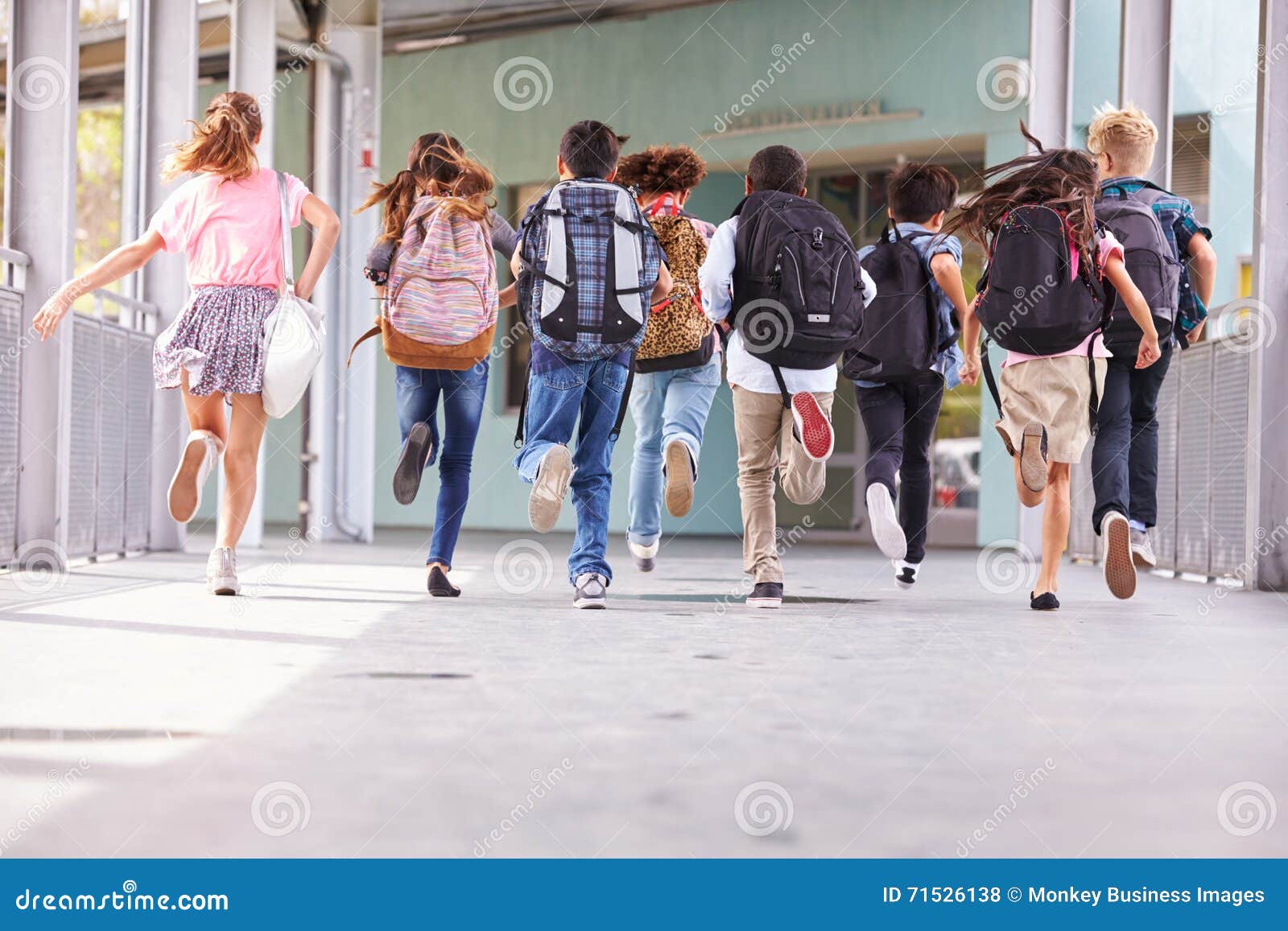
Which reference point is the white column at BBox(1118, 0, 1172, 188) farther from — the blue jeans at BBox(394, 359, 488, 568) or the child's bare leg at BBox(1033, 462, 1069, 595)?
the blue jeans at BBox(394, 359, 488, 568)

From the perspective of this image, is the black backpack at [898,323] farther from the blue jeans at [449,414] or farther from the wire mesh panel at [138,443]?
the wire mesh panel at [138,443]

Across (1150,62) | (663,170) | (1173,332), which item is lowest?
(1173,332)

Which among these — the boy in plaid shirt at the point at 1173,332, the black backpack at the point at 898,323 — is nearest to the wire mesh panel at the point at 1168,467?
the boy in plaid shirt at the point at 1173,332

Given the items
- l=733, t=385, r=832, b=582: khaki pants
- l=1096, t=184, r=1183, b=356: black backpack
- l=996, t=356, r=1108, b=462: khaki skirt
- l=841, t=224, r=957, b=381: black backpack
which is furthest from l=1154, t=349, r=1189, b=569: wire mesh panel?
l=733, t=385, r=832, b=582: khaki pants

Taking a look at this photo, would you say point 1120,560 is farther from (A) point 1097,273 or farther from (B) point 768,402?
(B) point 768,402

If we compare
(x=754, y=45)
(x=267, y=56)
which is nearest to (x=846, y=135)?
(x=754, y=45)

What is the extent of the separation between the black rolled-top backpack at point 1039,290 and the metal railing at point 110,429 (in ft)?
14.5

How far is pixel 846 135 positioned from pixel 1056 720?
10.1 meters

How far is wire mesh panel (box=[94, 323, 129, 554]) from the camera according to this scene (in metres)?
7.44

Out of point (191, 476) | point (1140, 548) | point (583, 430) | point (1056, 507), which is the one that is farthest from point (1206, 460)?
point (191, 476)

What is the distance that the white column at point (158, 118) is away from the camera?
8.39 m

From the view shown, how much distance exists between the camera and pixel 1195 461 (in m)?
7.43

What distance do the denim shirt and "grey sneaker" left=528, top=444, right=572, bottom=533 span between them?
1350 millimetres

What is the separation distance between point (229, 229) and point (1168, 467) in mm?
5252
